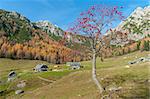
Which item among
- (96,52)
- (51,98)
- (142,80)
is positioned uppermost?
(96,52)

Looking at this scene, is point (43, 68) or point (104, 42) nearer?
point (104, 42)

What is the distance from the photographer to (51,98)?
5491 cm

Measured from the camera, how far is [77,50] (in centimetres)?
3291

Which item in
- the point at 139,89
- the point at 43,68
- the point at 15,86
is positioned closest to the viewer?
the point at 139,89

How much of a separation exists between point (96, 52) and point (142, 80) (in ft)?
63.1

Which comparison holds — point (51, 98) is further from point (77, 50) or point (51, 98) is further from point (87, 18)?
point (87, 18)

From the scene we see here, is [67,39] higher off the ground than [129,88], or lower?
higher

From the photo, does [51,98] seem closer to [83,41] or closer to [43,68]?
[83,41]

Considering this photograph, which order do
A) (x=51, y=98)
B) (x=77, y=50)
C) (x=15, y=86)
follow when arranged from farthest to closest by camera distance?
Answer: (x=15, y=86), (x=51, y=98), (x=77, y=50)

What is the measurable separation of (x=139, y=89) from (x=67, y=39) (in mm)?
16479

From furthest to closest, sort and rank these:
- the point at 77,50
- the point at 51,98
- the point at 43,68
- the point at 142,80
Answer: the point at 43,68 < the point at 51,98 < the point at 142,80 < the point at 77,50

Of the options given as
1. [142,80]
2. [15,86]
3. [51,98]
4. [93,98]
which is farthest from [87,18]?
[15,86]

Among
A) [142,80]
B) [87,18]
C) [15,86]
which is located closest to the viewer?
[87,18]

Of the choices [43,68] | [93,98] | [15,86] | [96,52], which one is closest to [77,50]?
[96,52]
